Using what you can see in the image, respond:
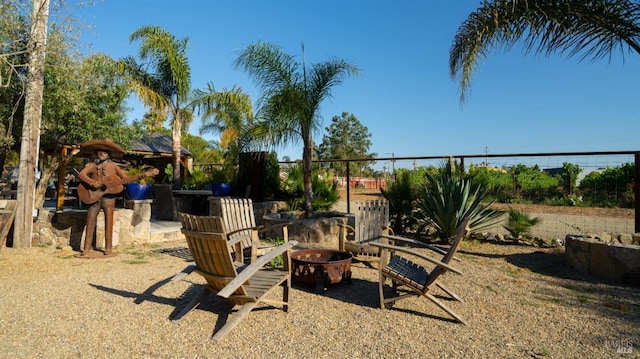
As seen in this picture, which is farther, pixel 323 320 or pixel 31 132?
pixel 31 132

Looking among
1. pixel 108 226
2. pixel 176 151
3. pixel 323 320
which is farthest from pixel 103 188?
pixel 176 151

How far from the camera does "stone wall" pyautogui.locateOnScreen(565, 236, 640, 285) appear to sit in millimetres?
4754

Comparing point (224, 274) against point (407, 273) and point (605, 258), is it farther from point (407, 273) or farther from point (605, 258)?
point (605, 258)

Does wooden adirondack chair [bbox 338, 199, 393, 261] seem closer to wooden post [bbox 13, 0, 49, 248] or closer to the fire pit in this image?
the fire pit

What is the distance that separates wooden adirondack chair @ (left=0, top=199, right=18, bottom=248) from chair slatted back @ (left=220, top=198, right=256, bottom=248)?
3801 millimetres

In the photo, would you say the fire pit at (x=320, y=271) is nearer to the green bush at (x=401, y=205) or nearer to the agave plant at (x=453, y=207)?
the agave plant at (x=453, y=207)

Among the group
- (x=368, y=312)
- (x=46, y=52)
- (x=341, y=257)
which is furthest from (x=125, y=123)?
(x=368, y=312)

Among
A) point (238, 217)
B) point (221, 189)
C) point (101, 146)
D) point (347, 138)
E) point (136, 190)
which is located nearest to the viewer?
point (238, 217)

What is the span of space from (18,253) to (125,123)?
298 centimetres

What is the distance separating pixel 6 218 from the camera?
6305 millimetres

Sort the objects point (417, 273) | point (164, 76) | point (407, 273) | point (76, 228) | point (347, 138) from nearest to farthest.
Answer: point (407, 273), point (417, 273), point (76, 228), point (164, 76), point (347, 138)

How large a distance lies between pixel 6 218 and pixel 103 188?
5.77 feet

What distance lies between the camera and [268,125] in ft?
24.5

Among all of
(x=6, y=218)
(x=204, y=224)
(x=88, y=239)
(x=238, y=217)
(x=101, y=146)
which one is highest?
(x=101, y=146)
